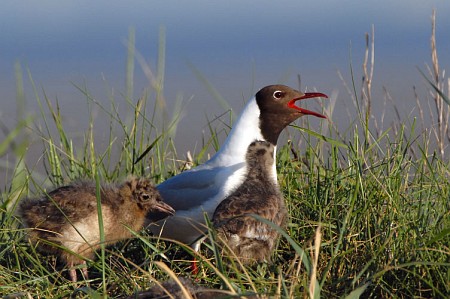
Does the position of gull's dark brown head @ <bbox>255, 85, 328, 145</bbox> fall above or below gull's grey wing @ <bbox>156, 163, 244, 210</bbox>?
above

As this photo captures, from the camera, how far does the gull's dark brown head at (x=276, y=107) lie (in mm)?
6340

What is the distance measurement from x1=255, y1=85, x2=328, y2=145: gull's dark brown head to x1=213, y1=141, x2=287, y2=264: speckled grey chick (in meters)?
0.85

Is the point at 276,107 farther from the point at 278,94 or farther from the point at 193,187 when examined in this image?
the point at 193,187

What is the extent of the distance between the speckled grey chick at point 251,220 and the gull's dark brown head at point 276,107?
0.85m

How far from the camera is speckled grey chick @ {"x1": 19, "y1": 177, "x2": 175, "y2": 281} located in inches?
205

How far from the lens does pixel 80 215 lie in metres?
5.21

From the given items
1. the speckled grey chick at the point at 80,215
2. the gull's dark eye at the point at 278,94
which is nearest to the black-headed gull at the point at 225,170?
the gull's dark eye at the point at 278,94

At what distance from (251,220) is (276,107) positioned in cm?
152

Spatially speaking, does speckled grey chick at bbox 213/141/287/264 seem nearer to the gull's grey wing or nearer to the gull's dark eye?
the gull's grey wing

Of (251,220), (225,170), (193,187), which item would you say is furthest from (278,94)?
(251,220)

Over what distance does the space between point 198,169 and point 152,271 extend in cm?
141

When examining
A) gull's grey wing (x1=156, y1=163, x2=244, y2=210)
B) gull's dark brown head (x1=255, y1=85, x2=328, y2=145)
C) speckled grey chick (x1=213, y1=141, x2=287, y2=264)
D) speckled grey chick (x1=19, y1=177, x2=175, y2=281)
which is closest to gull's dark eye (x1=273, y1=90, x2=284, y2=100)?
gull's dark brown head (x1=255, y1=85, x2=328, y2=145)

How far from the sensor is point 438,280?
4.28m

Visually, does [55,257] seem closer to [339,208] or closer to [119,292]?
[119,292]
